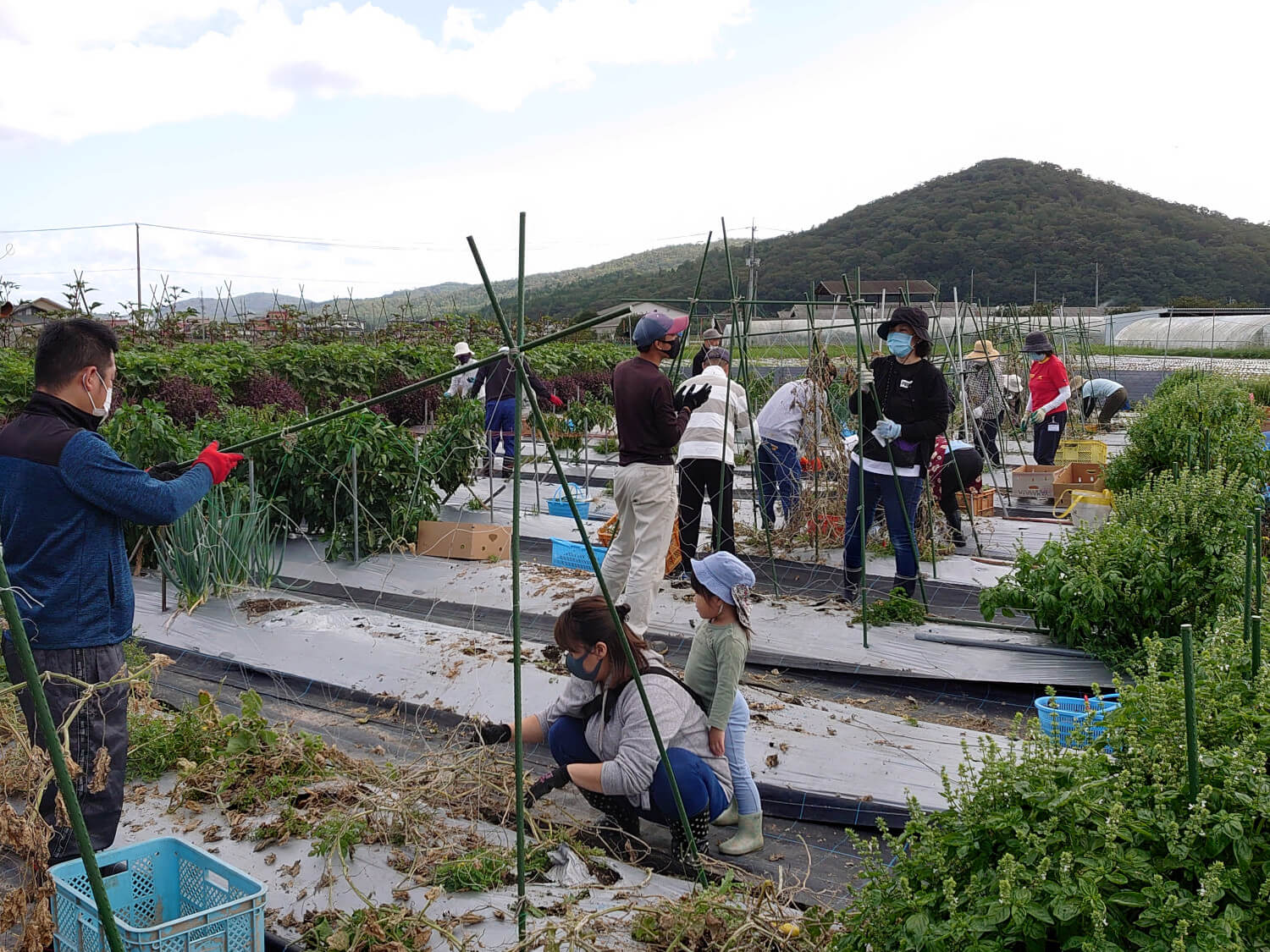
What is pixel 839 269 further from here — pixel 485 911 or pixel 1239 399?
pixel 485 911

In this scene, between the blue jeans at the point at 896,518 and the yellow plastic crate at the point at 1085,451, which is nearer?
the blue jeans at the point at 896,518

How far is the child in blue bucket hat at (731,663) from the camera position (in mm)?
3025

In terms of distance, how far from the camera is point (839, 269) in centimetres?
3859

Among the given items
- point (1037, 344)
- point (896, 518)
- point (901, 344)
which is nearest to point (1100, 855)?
point (896, 518)

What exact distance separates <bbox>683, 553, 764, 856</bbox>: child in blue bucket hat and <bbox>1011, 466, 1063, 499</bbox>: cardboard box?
624 centimetres

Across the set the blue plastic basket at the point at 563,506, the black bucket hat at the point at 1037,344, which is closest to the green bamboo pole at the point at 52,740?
the blue plastic basket at the point at 563,506

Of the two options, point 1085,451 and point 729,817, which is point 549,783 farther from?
point 1085,451

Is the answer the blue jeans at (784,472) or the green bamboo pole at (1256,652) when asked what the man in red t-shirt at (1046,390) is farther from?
the green bamboo pole at (1256,652)

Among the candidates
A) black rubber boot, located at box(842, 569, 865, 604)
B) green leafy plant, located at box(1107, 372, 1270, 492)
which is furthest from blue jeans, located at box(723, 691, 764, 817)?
green leafy plant, located at box(1107, 372, 1270, 492)

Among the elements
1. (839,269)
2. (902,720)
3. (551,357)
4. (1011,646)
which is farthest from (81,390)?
(839,269)

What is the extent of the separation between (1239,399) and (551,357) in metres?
11.0

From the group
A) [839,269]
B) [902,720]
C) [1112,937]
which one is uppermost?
[839,269]

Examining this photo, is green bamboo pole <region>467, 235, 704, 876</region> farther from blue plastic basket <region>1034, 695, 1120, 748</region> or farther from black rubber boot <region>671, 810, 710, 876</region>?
blue plastic basket <region>1034, 695, 1120, 748</region>

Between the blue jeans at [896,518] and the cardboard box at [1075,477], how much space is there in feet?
10.8
